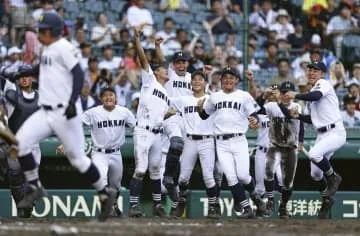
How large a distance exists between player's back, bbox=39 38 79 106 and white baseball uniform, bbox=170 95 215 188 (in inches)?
142

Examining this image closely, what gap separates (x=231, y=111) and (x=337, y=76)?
17.6ft

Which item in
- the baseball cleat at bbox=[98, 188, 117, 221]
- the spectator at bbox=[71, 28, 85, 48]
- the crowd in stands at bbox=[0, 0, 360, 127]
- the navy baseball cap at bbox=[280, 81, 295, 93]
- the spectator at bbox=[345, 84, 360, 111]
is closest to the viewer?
the baseball cleat at bbox=[98, 188, 117, 221]

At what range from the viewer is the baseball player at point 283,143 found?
15258 mm

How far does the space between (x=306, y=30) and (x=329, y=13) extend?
56cm

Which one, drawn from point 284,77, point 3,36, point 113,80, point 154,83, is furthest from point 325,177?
point 3,36

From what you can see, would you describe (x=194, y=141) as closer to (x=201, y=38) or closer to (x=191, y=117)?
(x=191, y=117)

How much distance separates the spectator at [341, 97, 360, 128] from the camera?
1792 cm

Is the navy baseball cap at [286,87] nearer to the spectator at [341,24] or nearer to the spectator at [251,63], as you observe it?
the spectator at [251,63]

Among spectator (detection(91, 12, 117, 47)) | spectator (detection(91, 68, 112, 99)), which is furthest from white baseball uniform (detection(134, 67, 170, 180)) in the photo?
spectator (detection(91, 12, 117, 47))

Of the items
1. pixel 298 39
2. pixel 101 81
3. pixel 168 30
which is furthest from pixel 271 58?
pixel 101 81

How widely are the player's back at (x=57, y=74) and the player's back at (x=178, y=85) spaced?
4254 mm

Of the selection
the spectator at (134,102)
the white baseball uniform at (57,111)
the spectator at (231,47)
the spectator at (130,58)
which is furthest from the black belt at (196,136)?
the spectator at (231,47)

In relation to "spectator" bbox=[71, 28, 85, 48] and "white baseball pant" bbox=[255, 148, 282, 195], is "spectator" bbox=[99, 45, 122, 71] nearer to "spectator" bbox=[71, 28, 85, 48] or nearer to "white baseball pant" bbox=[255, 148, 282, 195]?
"spectator" bbox=[71, 28, 85, 48]

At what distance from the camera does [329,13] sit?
834 inches
